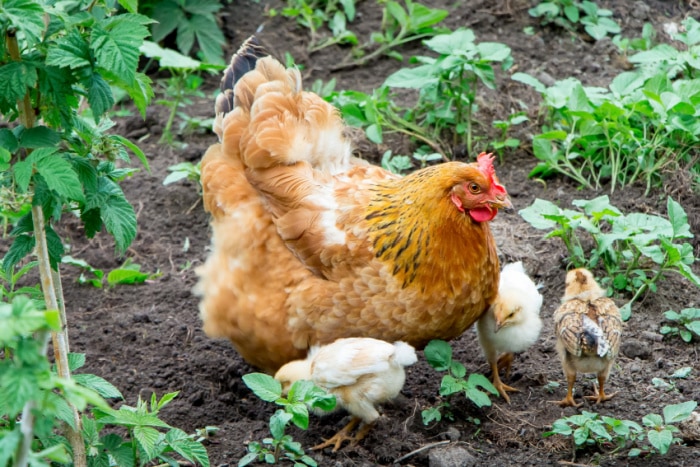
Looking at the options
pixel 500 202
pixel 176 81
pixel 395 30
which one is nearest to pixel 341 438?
pixel 500 202

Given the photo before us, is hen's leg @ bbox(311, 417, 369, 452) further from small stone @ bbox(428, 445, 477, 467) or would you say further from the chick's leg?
the chick's leg

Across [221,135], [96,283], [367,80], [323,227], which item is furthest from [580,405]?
[367,80]

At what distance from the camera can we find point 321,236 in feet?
15.2

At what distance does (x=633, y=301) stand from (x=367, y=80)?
3.20 metres

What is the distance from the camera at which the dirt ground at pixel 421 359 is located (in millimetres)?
4328

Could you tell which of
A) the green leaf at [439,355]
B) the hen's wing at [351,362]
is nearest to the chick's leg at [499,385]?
the green leaf at [439,355]

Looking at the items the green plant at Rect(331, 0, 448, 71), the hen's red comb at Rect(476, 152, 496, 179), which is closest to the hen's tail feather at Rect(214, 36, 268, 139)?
the hen's red comb at Rect(476, 152, 496, 179)

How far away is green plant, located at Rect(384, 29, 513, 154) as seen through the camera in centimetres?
615

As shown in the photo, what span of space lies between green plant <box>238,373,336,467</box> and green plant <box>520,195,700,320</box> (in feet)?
5.91

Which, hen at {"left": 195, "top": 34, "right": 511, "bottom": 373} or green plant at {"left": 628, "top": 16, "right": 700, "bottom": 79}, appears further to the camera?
green plant at {"left": 628, "top": 16, "right": 700, "bottom": 79}

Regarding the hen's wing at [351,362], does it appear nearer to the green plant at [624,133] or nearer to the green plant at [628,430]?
the green plant at [628,430]

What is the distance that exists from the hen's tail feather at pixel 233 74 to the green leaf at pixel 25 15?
7.54 ft

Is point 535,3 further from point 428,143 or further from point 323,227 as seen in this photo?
point 323,227

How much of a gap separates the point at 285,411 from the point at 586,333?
4.94ft
